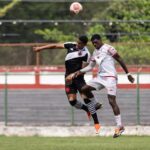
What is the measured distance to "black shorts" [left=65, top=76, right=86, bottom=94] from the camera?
1667cm

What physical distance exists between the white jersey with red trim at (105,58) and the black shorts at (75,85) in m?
0.62

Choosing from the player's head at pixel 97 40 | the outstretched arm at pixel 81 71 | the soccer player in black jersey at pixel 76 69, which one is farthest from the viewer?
the soccer player in black jersey at pixel 76 69

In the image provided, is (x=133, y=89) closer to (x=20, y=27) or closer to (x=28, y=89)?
(x=28, y=89)

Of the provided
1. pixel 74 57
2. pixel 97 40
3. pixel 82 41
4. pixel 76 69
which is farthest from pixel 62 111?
pixel 97 40

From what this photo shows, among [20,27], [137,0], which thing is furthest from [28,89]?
[20,27]

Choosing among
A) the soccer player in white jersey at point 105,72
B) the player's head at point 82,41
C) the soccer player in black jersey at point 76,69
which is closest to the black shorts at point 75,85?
the soccer player in black jersey at point 76,69

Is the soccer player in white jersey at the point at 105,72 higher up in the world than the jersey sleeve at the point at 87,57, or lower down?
lower down

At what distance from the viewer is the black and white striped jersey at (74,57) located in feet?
54.4

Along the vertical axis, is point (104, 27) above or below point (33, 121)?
above

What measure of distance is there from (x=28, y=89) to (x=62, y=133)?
8.53 metres

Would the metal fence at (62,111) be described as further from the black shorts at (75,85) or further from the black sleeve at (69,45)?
the black sleeve at (69,45)

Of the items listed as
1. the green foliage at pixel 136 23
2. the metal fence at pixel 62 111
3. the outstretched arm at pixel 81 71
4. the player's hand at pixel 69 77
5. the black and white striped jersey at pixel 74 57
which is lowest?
the metal fence at pixel 62 111

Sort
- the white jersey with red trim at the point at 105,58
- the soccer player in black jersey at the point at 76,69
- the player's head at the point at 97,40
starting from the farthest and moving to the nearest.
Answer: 1. the soccer player in black jersey at the point at 76,69
2. the white jersey with red trim at the point at 105,58
3. the player's head at the point at 97,40

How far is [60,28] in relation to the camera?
61.1 m
